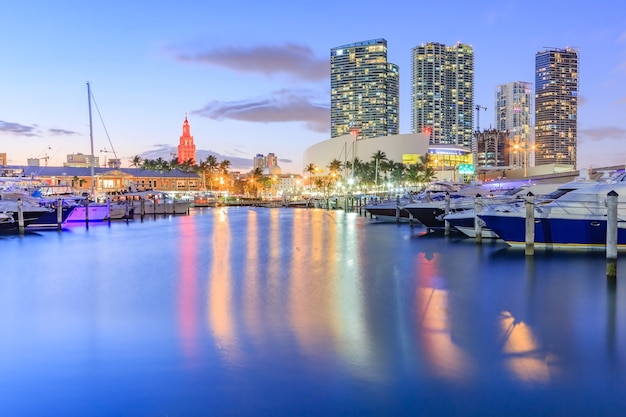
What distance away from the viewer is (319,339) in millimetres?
11250

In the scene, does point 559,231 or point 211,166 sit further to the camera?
point 211,166

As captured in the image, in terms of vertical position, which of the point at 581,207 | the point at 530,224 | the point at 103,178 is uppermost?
the point at 103,178

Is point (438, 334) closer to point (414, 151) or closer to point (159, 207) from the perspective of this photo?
point (159, 207)

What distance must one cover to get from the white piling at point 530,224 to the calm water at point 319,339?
51cm

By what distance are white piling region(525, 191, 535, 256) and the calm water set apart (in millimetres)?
514

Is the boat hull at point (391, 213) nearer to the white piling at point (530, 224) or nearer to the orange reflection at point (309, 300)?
the orange reflection at point (309, 300)

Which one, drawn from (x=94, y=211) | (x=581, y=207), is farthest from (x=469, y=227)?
(x=94, y=211)

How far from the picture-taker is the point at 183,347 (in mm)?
10672

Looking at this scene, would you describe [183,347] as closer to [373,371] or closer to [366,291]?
[373,371]

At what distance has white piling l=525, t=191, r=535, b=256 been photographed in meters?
22.5

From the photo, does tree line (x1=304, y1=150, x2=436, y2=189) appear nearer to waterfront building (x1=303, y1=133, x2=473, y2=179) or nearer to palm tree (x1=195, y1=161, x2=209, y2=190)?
waterfront building (x1=303, y1=133, x2=473, y2=179)

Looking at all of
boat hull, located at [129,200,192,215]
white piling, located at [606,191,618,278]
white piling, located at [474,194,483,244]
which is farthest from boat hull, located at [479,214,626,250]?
boat hull, located at [129,200,192,215]

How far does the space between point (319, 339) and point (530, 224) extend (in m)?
15.5

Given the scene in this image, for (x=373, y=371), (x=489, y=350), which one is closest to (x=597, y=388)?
(x=489, y=350)
